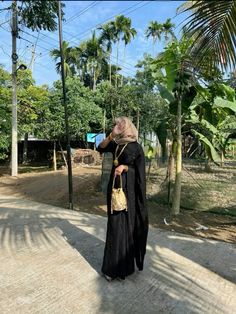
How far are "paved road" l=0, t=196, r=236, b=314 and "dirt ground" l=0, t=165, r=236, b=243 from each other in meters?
0.78

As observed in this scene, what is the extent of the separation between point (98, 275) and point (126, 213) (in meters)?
0.81

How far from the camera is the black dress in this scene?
425cm

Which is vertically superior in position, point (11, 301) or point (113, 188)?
point (113, 188)

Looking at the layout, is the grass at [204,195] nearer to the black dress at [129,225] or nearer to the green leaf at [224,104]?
the green leaf at [224,104]

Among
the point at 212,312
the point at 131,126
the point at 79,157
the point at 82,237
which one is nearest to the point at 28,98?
the point at 79,157

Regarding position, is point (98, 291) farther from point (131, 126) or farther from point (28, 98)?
point (28, 98)

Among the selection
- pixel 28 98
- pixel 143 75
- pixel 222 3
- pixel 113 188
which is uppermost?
pixel 143 75

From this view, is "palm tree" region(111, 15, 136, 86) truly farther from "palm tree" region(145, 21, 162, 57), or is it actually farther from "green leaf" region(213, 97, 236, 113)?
"green leaf" region(213, 97, 236, 113)

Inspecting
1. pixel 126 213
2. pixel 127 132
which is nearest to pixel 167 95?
pixel 127 132

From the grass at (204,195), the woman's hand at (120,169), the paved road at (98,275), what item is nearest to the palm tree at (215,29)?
the woman's hand at (120,169)

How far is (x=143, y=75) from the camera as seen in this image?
3272cm

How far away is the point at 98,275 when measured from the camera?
14.5 feet

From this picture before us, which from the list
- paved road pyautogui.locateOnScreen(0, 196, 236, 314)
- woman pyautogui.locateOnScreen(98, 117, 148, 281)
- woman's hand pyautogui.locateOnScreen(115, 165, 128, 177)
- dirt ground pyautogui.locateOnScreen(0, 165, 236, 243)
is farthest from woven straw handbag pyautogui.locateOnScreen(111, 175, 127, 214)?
dirt ground pyautogui.locateOnScreen(0, 165, 236, 243)

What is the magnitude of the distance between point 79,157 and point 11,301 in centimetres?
1707
